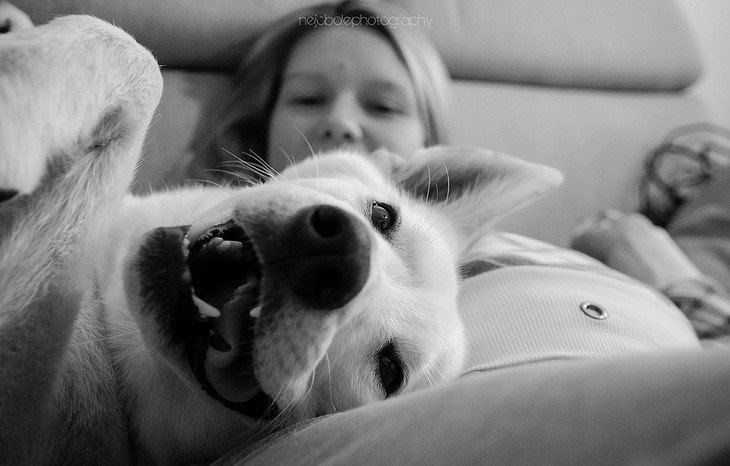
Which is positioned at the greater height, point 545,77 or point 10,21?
point 10,21

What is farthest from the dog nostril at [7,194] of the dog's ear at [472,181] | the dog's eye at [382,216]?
the dog's ear at [472,181]

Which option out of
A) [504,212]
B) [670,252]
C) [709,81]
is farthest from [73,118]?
[709,81]

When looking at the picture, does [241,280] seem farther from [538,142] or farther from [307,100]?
[538,142]

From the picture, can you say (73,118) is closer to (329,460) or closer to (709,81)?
(329,460)

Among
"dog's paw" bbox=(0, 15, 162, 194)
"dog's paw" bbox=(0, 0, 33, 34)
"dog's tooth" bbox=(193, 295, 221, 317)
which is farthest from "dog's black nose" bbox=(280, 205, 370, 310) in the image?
"dog's paw" bbox=(0, 0, 33, 34)

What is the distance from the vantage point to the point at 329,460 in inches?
21.4

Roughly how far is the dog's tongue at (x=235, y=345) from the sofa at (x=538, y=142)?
0.28 feet

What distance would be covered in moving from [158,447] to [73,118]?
47 cm

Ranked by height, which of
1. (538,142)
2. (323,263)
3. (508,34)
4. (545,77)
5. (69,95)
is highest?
(69,95)

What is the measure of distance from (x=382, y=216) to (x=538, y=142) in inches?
61.5

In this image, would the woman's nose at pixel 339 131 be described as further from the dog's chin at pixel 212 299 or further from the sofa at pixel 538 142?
the dog's chin at pixel 212 299

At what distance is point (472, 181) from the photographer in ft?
3.93

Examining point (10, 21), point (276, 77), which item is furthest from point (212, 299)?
point (276, 77)

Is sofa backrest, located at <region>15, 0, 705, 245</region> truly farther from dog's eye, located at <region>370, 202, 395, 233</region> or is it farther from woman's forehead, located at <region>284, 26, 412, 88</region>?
dog's eye, located at <region>370, 202, 395, 233</region>
